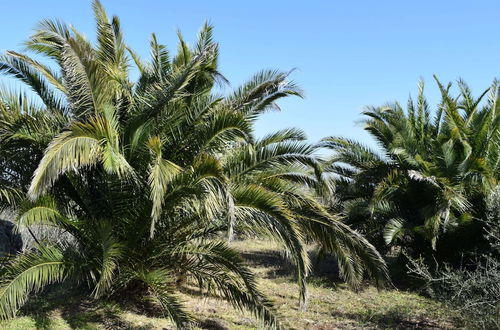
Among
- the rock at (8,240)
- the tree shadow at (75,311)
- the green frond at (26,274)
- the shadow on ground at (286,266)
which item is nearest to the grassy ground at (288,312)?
the tree shadow at (75,311)

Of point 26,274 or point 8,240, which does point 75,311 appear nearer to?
point 26,274

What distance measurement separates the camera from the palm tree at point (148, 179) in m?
6.96

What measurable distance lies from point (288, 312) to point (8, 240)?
5996 mm

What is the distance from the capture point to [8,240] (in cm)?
1092

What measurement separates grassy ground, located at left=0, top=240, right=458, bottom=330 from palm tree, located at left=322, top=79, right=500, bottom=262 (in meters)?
1.33

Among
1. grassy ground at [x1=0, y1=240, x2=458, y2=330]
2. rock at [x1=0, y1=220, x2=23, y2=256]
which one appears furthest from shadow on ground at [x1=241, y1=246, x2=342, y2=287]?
rock at [x1=0, y1=220, x2=23, y2=256]

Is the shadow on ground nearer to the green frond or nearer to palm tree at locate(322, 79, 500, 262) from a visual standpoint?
palm tree at locate(322, 79, 500, 262)

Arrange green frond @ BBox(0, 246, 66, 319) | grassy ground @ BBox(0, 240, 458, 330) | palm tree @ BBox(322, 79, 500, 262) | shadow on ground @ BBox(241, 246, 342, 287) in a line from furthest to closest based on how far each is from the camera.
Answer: shadow on ground @ BBox(241, 246, 342, 287) → palm tree @ BBox(322, 79, 500, 262) → grassy ground @ BBox(0, 240, 458, 330) → green frond @ BBox(0, 246, 66, 319)

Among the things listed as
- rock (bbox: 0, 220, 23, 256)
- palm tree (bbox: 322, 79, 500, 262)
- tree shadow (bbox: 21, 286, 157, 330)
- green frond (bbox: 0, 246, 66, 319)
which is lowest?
tree shadow (bbox: 21, 286, 157, 330)

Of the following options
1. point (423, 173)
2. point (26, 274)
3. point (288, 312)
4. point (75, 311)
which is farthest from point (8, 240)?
point (423, 173)

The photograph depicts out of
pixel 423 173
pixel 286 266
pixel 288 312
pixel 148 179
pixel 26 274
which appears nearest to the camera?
pixel 26 274

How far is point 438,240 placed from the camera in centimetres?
1140

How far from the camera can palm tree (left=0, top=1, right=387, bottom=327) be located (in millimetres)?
6961

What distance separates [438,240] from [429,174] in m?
1.49
